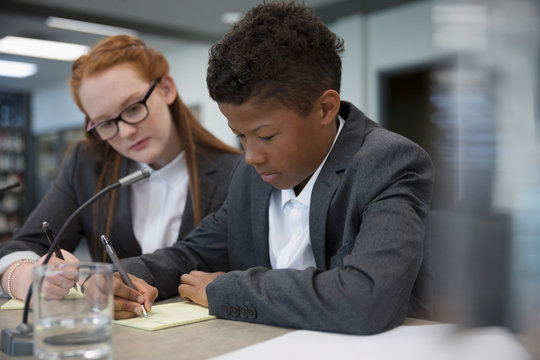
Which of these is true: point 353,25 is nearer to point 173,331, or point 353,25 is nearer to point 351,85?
point 351,85

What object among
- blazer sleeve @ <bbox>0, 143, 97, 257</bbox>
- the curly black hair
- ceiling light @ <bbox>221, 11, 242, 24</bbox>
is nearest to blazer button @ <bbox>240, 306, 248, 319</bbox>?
the curly black hair

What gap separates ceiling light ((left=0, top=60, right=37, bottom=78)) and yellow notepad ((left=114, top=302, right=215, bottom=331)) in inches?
248

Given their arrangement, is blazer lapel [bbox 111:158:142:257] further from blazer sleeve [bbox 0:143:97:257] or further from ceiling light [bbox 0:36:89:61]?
ceiling light [bbox 0:36:89:61]

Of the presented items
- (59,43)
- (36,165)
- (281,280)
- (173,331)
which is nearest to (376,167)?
(281,280)

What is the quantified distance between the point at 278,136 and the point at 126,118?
0.69 meters

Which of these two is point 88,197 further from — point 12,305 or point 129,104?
point 12,305

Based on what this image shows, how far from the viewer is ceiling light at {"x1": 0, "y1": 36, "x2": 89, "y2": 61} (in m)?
6.03

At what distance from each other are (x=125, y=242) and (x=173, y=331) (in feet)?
2.97

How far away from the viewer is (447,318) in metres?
0.47

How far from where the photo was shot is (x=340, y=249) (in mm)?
1216

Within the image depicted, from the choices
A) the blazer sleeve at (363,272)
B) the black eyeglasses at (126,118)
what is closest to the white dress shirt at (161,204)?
the black eyeglasses at (126,118)

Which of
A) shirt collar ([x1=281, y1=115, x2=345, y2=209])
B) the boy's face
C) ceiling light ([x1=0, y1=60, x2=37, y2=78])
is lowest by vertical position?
shirt collar ([x1=281, y1=115, x2=345, y2=209])

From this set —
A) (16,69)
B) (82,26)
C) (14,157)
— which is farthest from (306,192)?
(14,157)

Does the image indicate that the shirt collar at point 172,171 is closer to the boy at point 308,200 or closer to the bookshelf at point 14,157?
the boy at point 308,200
